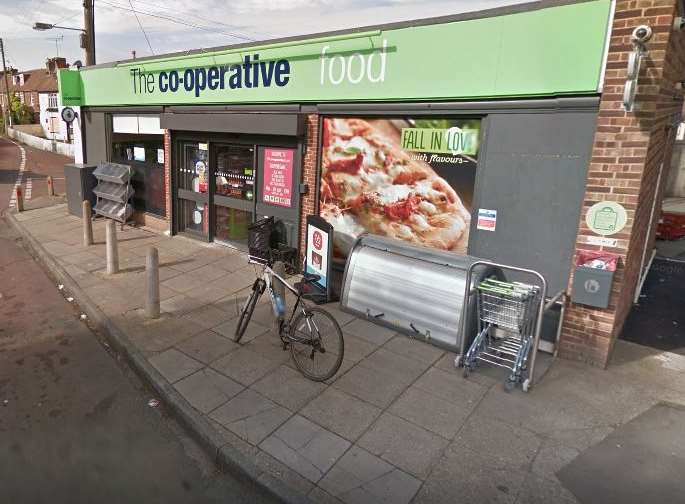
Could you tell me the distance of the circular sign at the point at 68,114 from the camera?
462 inches

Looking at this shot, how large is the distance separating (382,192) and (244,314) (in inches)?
109

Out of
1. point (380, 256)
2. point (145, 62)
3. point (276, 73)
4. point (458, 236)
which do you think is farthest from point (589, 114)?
point (145, 62)

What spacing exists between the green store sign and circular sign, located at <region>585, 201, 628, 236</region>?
1.18 m

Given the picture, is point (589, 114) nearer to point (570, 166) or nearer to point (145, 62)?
point (570, 166)

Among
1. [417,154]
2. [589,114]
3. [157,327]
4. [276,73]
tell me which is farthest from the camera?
[276,73]

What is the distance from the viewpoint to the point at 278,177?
7.91 m

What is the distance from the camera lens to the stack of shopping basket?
14.2 ft

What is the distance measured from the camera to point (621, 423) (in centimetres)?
396

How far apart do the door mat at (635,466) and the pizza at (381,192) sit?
279 centimetres

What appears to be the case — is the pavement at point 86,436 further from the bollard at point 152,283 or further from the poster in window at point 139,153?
the poster in window at point 139,153

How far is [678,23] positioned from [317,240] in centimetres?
478

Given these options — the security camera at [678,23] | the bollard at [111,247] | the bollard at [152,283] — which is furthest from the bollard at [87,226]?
the security camera at [678,23]

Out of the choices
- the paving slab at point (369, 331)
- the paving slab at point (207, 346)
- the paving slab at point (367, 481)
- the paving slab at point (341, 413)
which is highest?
the paving slab at point (369, 331)

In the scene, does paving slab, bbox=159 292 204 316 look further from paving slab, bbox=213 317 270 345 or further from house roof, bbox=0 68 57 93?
house roof, bbox=0 68 57 93
